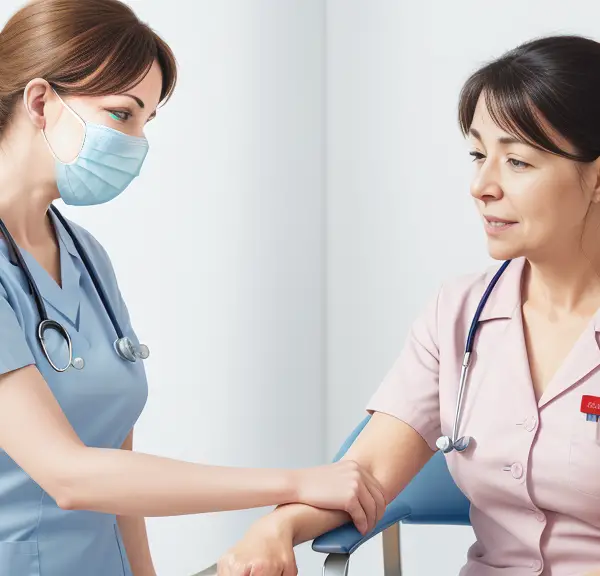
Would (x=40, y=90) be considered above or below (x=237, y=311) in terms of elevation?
above

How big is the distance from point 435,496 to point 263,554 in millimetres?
574

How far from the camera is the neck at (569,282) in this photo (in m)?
1.51

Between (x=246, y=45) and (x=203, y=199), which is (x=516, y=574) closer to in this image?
(x=203, y=199)

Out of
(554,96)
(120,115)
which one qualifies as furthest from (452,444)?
(120,115)

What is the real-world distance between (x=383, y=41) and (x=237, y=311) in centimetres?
94

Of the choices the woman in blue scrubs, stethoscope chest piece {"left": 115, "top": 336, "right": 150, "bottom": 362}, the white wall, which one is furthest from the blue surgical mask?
the white wall

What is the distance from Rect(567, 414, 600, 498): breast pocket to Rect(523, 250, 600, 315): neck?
0.76 feet

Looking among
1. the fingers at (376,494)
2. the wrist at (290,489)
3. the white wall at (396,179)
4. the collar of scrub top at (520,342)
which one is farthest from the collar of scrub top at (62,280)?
the white wall at (396,179)

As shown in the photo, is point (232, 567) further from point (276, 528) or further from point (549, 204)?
point (549, 204)

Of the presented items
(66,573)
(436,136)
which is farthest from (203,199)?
(66,573)

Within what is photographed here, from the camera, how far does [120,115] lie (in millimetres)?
1598

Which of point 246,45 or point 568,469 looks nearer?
point 568,469

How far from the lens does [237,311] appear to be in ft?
9.23

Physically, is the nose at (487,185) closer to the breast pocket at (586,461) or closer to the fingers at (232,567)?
the breast pocket at (586,461)
